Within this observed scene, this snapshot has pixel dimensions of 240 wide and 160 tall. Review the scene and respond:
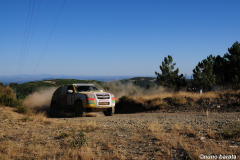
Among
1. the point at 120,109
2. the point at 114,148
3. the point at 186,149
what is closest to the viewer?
the point at 186,149

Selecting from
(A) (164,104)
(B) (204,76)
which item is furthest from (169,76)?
(A) (164,104)

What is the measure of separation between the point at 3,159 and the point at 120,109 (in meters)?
15.7

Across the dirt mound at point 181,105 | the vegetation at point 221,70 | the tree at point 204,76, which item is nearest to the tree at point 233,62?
the vegetation at point 221,70

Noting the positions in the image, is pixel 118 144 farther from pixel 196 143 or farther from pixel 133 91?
pixel 133 91

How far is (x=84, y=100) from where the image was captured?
40.2 ft

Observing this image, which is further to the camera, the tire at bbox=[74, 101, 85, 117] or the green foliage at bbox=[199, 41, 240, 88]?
the green foliage at bbox=[199, 41, 240, 88]

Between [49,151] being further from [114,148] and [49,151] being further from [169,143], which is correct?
[169,143]

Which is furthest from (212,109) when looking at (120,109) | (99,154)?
(99,154)

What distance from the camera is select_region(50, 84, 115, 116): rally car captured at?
40.2 feet

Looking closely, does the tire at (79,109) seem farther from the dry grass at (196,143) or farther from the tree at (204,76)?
the tree at (204,76)

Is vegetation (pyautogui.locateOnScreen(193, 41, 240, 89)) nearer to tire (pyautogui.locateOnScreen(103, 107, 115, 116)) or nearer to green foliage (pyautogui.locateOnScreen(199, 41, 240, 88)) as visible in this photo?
green foliage (pyautogui.locateOnScreen(199, 41, 240, 88))

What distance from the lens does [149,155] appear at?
5.11m

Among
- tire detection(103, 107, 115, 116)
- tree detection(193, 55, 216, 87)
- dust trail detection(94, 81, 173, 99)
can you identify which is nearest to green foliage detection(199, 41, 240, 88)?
tree detection(193, 55, 216, 87)

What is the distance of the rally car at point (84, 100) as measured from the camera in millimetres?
12250
